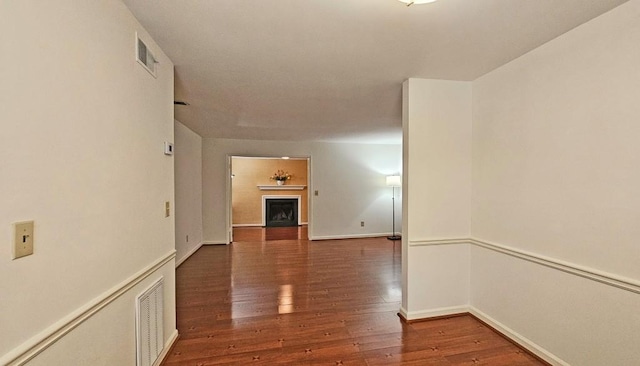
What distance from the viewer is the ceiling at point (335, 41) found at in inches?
58.6

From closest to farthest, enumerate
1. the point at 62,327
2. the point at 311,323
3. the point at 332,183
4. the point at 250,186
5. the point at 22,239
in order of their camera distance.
Answer: the point at 22,239 < the point at 62,327 < the point at 311,323 < the point at 332,183 < the point at 250,186

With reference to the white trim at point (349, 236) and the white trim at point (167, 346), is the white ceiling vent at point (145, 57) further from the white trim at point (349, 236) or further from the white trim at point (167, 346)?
the white trim at point (349, 236)

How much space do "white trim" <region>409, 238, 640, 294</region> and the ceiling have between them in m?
1.58

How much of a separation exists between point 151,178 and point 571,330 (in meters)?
3.04

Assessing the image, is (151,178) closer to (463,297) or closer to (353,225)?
(463,297)

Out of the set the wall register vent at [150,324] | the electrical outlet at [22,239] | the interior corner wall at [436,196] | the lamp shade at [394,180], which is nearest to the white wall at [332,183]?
the lamp shade at [394,180]

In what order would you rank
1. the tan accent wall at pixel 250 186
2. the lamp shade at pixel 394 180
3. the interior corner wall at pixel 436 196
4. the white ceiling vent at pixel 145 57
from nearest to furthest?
the white ceiling vent at pixel 145 57, the interior corner wall at pixel 436 196, the lamp shade at pixel 394 180, the tan accent wall at pixel 250 186

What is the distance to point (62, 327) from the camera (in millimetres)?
1018

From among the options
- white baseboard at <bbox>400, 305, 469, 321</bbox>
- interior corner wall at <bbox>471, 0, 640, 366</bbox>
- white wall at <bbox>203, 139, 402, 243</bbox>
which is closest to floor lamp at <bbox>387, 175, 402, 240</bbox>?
white wall at <bbox>203, 139, 402, 243</bbox>

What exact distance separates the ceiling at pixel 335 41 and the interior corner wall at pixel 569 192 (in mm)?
229

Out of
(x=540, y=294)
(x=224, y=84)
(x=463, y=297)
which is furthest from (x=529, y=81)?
(x=224, y=84)

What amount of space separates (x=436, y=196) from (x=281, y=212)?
6.48m

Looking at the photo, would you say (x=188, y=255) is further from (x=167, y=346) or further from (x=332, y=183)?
(x=332, y=183)

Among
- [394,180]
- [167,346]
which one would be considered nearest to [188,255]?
[167,346]
